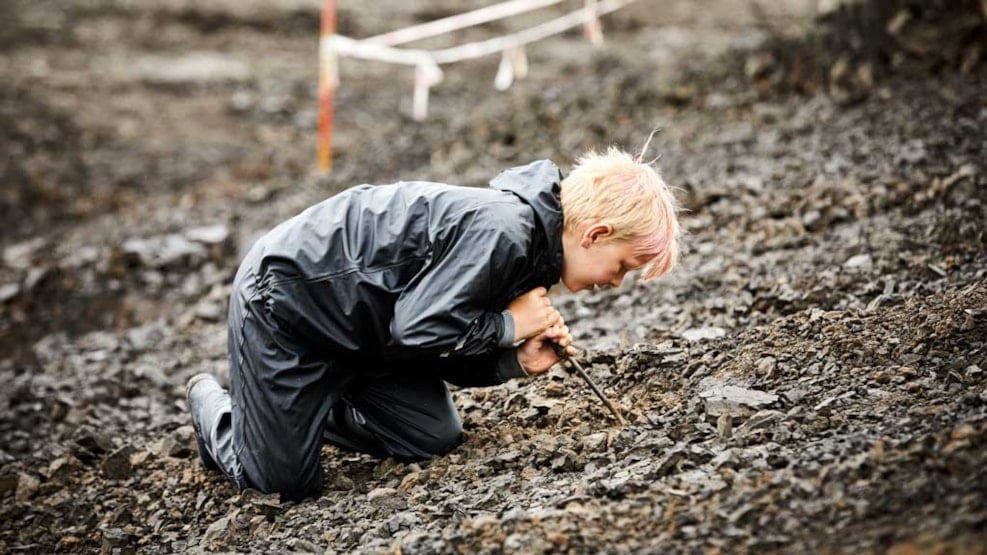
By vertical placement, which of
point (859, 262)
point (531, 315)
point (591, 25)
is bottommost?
point (859, 262)

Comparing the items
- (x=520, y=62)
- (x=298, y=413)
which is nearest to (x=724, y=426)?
(x=298, y=413)

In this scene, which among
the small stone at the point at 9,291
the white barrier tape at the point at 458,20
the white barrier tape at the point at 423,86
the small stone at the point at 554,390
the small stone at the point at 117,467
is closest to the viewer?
the small stone at the point at 554,390

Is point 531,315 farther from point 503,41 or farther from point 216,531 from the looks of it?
point 503,41

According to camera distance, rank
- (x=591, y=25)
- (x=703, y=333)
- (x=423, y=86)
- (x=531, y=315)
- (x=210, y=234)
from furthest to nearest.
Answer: (x=591, y=25), (x=423, y=86), (x=210, y=234), (x=703, y=333), (x=531, y=315)

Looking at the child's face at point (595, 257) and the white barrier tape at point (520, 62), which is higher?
the white barrier tape at point (520, 62)

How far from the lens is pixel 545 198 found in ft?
12.6

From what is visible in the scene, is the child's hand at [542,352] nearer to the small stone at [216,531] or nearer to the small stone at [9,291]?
the small stone at [216,531]

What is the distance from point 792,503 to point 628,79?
25.2 feet

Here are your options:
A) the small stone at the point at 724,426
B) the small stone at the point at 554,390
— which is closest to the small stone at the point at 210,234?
the small stone at the point at 554,390

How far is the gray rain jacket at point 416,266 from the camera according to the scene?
3.67 metres

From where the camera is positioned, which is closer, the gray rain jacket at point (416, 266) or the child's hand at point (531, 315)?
the gray rain jacket at point (416, 266)

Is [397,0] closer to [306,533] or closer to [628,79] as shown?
[628,79]

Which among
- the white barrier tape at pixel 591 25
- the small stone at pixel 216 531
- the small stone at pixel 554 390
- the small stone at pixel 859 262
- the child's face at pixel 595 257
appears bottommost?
the small stone at pixel 216 531

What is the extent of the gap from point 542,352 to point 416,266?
1.90 ft
